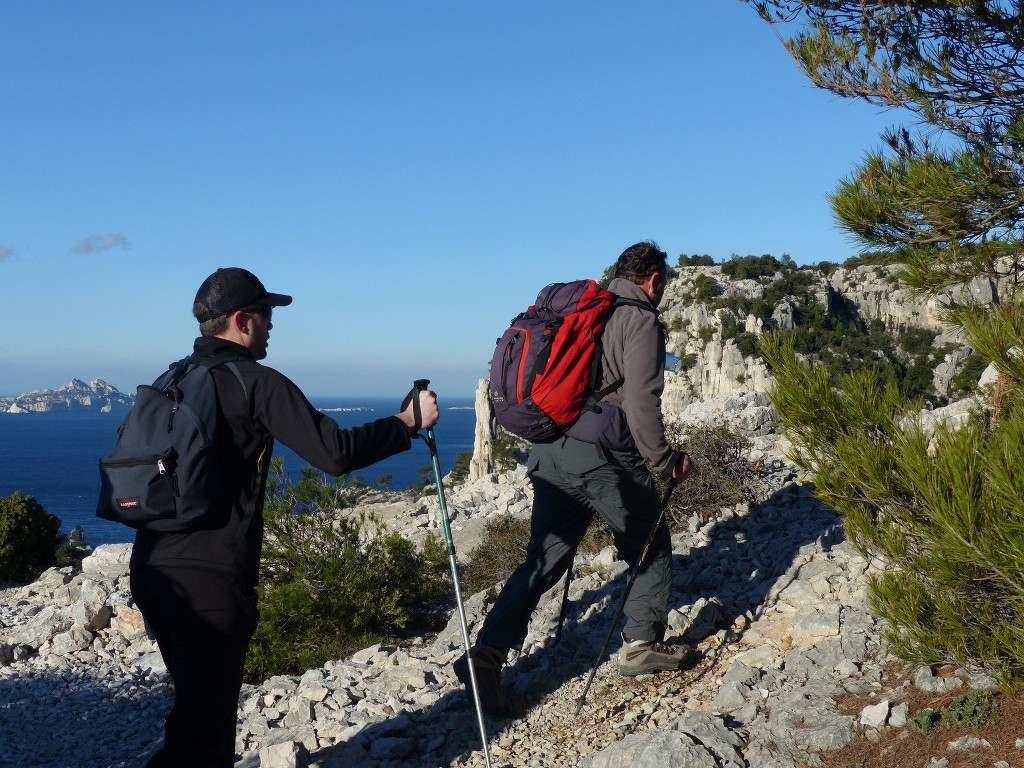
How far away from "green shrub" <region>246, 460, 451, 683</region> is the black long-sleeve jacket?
364 cm

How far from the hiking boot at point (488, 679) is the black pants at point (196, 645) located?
1.68m

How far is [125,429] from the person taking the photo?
316 centimetres

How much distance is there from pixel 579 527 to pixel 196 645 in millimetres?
2301

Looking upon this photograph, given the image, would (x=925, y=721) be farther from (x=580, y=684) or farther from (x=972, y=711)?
(x=580, y=684)

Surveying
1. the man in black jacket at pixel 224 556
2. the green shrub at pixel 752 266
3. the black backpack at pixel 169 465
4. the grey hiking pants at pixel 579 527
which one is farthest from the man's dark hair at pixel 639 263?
the green shrub at pixel 752 266

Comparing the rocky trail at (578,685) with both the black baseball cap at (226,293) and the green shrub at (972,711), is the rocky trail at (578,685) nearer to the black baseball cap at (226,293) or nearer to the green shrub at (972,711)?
the green shrub at (972,711)

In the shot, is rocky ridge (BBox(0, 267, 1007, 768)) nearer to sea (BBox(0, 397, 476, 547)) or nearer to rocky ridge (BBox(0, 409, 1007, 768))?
rocky ridge (BBox(0, 409, 1007, 768))

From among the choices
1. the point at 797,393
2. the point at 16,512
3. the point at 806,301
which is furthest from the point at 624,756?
A: the point at 806,301

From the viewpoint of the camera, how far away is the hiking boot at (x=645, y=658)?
193 inches

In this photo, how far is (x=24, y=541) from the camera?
12.8m

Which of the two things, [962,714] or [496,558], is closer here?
[962,714]

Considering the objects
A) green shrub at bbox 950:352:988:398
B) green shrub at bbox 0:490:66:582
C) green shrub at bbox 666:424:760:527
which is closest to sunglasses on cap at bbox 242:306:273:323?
green shrub at bbox 950:352:988:398

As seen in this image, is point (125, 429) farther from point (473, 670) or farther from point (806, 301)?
point (806, 301)

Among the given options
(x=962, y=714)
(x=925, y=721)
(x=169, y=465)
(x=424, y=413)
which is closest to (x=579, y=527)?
(x=424, y=413)
